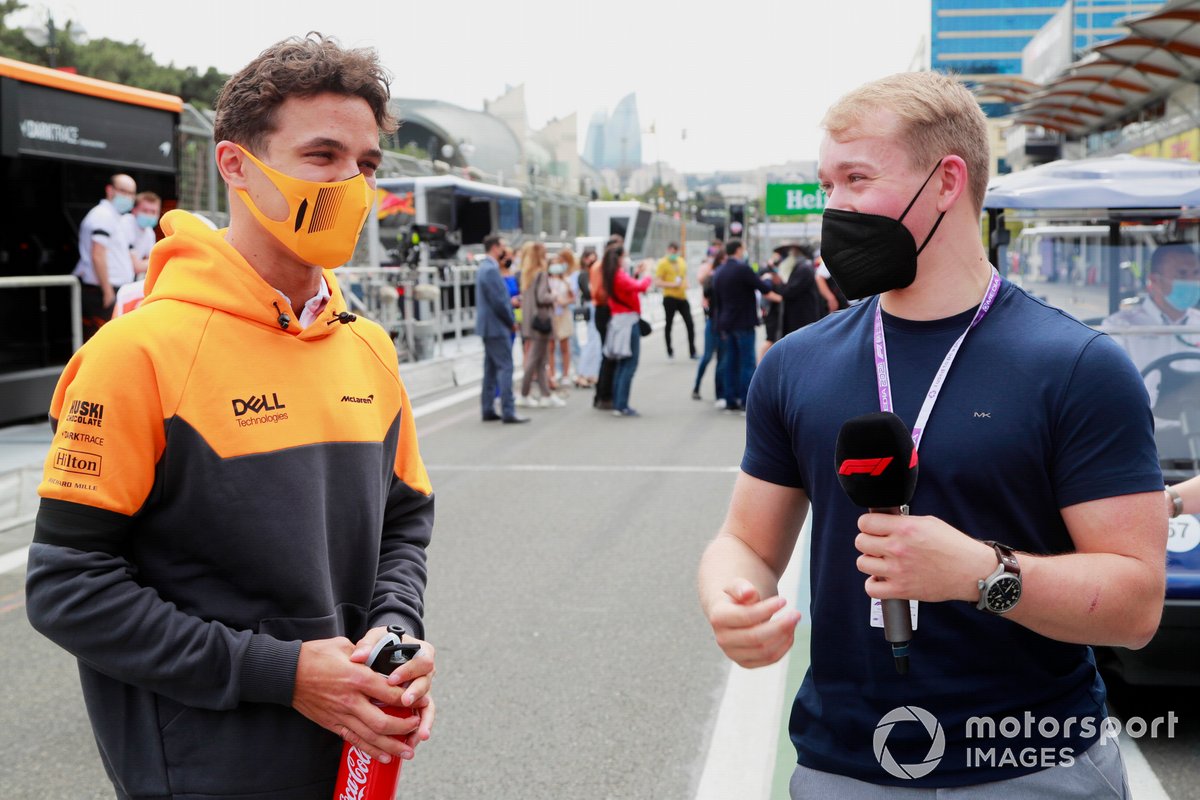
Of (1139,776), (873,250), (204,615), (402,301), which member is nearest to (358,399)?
(204,615)

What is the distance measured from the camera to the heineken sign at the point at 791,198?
31938mm

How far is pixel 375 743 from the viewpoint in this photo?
200cm

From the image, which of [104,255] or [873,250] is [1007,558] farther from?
[104,255]

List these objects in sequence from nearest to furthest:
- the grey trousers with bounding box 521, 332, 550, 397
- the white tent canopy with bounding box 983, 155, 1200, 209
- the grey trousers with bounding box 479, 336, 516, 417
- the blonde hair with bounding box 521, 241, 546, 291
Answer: the white tent canopy with bounding box 983, 155, 1200, 209 → the grey trousers with bounding box 479, 336, 516, 417 → the blonde hair with bounding box 521, 241, 546, 291 → the grey trousers with bounding box 521, 332, 550, 397

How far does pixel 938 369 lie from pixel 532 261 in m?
12.5

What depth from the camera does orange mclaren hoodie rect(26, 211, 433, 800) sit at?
193 cm

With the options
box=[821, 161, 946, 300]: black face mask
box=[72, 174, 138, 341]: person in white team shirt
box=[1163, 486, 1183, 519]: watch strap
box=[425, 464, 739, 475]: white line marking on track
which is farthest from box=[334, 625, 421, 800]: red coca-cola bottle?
box=[72, 174, 138, 341]: person in white team shirt

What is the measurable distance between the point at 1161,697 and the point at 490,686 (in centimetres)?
267

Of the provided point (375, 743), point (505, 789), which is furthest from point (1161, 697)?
point (375, 743)

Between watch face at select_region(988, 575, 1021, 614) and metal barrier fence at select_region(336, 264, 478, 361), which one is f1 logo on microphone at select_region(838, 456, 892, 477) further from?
metal barrier fence at select_region(336, 264, 478, 361)

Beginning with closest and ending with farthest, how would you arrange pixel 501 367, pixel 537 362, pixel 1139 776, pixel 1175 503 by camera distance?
1. pixel 1175 503
2. pixel 1139 776
3. pixel 501 367
4. pixel 537 362

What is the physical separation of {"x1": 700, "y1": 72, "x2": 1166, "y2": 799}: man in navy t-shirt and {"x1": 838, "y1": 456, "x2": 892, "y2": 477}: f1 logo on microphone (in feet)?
0.24

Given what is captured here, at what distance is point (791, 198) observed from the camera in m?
32.2

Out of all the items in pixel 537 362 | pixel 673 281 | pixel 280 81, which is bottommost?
pixel 537 362
